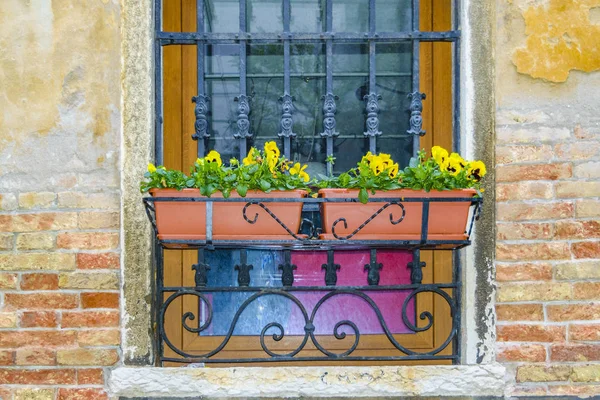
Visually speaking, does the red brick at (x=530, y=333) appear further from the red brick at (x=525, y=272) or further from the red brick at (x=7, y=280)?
the red brick at (x=7, y=280)

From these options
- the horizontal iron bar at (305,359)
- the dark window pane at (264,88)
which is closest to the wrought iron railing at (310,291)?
the horizontal iron bar at (305,359)

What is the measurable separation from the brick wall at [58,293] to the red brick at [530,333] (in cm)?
140

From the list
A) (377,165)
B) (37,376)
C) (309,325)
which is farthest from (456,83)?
(37,376)

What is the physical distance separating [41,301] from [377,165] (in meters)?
1.30

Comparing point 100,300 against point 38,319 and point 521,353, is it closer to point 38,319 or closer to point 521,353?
point 38,319

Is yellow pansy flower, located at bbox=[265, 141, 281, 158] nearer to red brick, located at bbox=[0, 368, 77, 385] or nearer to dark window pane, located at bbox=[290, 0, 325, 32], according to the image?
dark window pane, located at bbox=[290, 0, 325, 32]

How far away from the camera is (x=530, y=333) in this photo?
8.34ft

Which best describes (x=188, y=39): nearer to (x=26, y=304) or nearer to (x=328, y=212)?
(x=328, y=212)

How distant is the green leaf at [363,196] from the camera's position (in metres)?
2.36

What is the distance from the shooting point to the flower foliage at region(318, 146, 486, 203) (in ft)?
7.80

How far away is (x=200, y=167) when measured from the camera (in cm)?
238

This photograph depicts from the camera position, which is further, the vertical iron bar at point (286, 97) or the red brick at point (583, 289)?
the vertical iron bar at point (286, 97)

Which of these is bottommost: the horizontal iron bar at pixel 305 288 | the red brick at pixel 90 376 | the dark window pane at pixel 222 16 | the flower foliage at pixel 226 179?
the red brick at pixel 90 376

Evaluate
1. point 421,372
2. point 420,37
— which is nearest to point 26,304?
point 421,372
